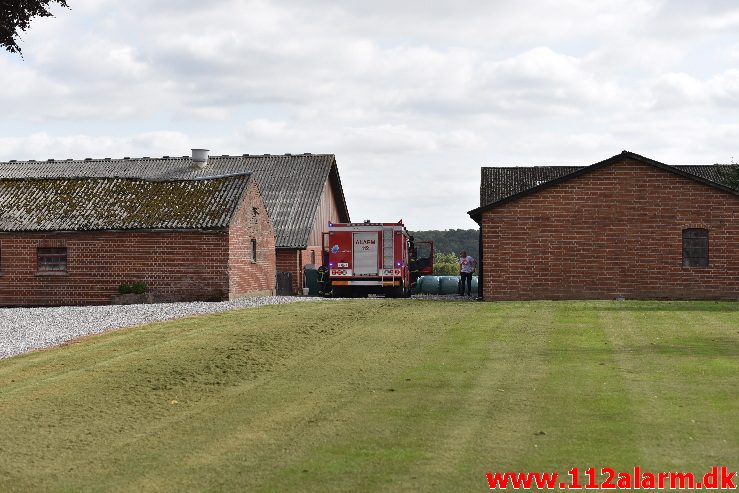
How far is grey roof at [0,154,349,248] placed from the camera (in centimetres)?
4991

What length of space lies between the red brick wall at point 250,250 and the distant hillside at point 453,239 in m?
75.3

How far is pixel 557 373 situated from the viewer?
15.0 meters

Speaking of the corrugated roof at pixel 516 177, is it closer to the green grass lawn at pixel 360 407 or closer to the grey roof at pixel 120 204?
the grey roof at pixel 120 204

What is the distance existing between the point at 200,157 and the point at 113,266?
65.5ft

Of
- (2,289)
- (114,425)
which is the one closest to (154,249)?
(2,289)

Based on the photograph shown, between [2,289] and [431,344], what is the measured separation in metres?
24.8

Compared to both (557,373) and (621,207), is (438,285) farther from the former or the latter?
(557,373)

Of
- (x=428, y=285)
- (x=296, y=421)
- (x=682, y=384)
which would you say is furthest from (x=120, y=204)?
(x=296, y=421)

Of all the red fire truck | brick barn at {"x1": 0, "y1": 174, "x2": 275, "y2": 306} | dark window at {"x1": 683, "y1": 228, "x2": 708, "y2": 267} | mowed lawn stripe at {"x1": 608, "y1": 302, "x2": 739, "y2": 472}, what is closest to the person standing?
the red fire truck

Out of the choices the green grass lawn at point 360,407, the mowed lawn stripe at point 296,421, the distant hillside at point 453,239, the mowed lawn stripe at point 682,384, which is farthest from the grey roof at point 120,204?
the distant hillside at point 453,239

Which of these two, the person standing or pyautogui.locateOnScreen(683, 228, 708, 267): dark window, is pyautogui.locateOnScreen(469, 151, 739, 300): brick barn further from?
the person standing

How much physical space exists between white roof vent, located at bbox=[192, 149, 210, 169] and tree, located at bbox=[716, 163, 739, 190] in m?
28.7

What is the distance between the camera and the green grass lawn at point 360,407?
359 inches

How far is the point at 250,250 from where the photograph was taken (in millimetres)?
40875
